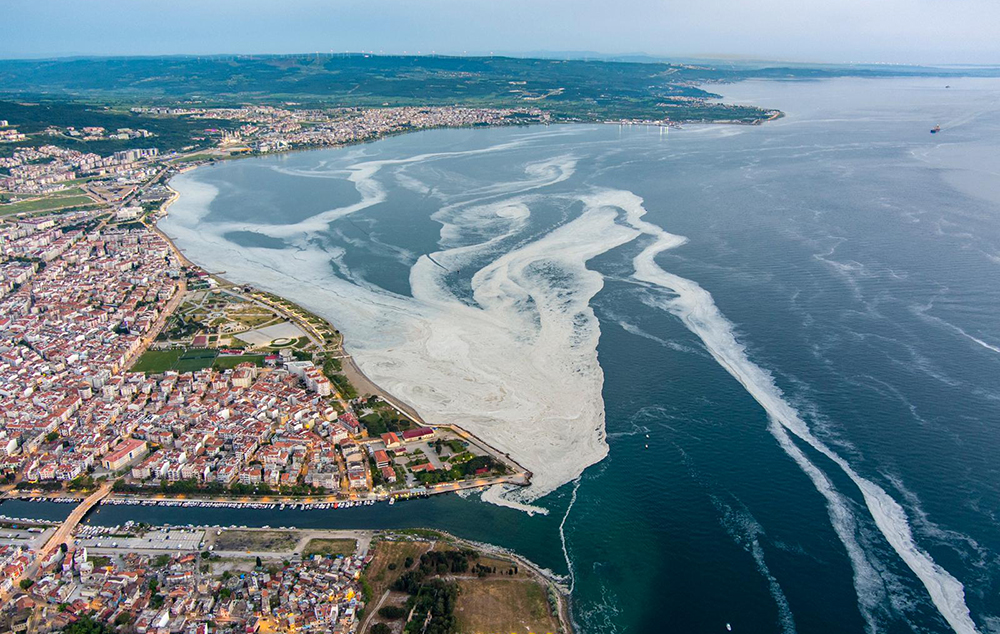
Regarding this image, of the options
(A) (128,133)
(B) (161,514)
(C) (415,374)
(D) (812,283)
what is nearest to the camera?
(B) (161,514)

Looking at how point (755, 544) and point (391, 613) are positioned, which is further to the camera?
point (755, 544)

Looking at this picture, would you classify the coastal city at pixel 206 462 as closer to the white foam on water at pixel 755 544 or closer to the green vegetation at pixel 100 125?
the white foam on water at pixel 755 544

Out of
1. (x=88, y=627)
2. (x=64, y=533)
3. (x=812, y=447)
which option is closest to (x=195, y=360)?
(x=64, y=533)

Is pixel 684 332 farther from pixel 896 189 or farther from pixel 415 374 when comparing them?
pixel 896 189

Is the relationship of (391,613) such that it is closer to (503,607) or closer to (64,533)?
(503,607)

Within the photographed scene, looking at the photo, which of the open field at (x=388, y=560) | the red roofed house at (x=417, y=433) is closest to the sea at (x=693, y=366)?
the open field at (x=388, y=560)

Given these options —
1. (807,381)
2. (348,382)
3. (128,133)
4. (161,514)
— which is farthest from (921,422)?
(128,133)
